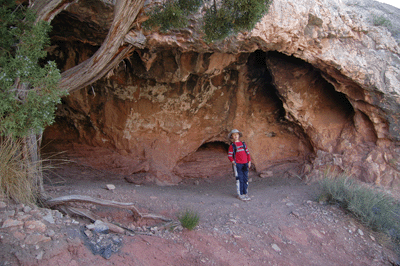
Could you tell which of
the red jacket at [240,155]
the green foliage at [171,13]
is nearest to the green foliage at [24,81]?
the green foliage at [171,13]

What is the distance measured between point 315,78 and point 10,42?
21.1ft

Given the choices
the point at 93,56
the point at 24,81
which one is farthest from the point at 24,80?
the point at 93,56

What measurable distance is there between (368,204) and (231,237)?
2.70 m

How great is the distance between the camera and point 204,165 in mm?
8250

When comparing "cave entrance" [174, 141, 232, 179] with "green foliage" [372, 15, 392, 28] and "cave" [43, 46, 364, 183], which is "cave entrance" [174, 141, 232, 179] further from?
"green foliage" [372, 15, 392, 28]

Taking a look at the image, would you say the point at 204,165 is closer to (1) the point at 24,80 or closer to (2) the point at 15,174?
(2) the point at 15,174

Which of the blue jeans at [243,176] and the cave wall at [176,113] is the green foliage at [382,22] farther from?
the blue jeans at [243,176]

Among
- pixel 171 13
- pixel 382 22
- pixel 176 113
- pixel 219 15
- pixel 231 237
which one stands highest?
pixel 382 22

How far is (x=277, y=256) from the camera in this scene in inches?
144

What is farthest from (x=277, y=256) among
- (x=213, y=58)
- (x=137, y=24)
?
(x=213, y=58)

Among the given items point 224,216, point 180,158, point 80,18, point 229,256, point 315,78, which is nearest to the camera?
point 229,256

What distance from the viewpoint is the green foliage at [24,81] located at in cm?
283

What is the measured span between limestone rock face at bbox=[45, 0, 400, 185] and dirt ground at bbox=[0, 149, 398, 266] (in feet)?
6.12

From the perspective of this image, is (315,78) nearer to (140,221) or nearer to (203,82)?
(203,82)
